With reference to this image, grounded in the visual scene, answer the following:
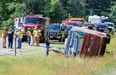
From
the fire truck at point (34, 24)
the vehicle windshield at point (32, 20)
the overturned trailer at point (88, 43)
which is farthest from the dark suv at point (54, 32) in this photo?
the overturned trailer at point (88, 43)

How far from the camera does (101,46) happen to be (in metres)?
27.2

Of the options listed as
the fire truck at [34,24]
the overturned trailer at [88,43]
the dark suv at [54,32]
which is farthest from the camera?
the dark suv at [54,32]

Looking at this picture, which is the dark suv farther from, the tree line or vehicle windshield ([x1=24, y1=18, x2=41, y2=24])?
the tree line

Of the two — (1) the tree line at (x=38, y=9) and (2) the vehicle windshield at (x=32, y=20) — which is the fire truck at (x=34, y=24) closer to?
(2) the vehicle windshield at (x=32, y=20)

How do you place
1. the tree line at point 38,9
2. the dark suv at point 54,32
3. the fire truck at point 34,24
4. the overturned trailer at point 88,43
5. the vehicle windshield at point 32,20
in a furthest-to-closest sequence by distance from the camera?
the tree line at point 38,9, the dark suv at point 54,32, the vehicle windshield at point 32,20, the fire truck at point 34,24, the overturned trailer at point 88,43

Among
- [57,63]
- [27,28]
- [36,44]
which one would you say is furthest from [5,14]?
[57,63]

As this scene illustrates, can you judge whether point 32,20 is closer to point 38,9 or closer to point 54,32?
point 54,32

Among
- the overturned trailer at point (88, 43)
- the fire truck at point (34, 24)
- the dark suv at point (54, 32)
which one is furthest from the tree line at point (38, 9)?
the overturned trailer at point (88, 43)

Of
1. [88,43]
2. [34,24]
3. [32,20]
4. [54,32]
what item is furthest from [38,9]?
[88,43]

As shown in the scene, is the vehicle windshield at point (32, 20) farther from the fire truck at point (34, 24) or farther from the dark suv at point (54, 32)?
the dark suv at point (54, 32)

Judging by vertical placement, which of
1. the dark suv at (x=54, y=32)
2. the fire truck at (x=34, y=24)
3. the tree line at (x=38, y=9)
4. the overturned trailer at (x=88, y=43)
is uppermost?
the overturned trailer at (x=88, y=43)

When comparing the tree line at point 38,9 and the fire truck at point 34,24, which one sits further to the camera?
the tree line at point 38,9

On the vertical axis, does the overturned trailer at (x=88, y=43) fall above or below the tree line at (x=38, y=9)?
above

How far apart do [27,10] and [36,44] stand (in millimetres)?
43091
